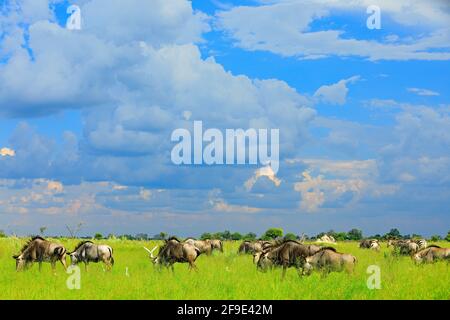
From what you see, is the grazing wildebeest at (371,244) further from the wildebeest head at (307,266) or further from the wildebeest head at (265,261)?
the wildebeest head at (307,266)

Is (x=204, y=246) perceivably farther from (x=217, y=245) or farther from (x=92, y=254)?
(x=92, y=254)

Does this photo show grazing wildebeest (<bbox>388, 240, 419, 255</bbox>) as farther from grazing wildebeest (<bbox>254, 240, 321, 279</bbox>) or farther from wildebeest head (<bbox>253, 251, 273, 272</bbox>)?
grazing wildebeest (<bbox>254, 240, 321, 279</bbox>)

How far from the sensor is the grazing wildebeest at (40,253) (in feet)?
79.7

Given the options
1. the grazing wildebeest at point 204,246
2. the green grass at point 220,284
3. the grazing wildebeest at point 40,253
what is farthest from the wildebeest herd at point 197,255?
Answer: the grazing wildebeest at point 204,246

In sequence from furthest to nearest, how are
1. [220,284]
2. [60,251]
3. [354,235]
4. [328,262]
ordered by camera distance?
[354,235] < [60,251] < [328,262] < [220,284]

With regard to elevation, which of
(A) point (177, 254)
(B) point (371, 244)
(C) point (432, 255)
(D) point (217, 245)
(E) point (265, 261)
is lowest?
(E) point (265, 261)

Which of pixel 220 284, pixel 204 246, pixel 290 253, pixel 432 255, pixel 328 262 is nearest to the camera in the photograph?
pixel 220 284

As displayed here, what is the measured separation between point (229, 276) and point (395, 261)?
1331cm

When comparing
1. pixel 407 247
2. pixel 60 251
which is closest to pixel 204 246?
pixel 60 251

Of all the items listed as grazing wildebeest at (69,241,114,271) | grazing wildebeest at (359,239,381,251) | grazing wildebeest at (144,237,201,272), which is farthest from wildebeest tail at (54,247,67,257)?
grazing wildebeest at (359,239,381,251)

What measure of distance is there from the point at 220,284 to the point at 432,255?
45.6 ft

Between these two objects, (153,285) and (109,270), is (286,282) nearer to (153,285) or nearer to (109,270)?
(153,285)

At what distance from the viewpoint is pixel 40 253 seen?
24.5 meters
